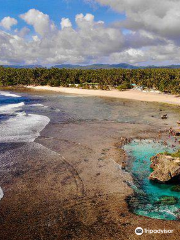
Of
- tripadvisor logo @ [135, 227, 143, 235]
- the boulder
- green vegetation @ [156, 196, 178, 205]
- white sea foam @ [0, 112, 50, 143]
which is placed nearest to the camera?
tripadvisor logo @ [135, 227, 143, 235]

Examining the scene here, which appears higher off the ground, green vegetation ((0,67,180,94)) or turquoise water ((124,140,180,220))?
green vegetation ((0,67,180,94))

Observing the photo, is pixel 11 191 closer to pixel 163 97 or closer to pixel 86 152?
pixel 86 152

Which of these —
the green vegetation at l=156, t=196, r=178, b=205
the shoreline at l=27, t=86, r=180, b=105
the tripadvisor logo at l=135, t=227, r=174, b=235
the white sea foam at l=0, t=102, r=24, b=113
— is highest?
the shoreline at l=27, t=86, r=180, b=105

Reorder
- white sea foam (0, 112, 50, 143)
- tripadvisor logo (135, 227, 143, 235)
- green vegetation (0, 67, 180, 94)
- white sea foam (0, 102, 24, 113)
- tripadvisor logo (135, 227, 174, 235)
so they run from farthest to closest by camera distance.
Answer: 1. green vegetation (0, 67, 180, 94)
2. white sea foam (0, 102, 24, 113)
3. white sea foam (0, 112, 50, 143)
4. tripadvisor logo (135, 227, 174, 235)
5. tripadvisor logo (135, 227, 143, 235)

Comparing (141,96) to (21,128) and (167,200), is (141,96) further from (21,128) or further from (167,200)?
(167,200)

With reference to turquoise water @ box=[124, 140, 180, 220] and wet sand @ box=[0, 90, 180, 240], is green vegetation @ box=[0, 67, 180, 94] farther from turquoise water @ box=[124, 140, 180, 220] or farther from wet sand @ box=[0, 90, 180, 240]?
wet sand @ box=[0, 90, 180, 240]

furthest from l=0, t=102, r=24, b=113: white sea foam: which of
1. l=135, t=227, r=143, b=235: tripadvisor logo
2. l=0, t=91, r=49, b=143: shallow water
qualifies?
l=135, t=227, r=143, b=235: tripadvisor logo

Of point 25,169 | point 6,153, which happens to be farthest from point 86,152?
point 6,153
